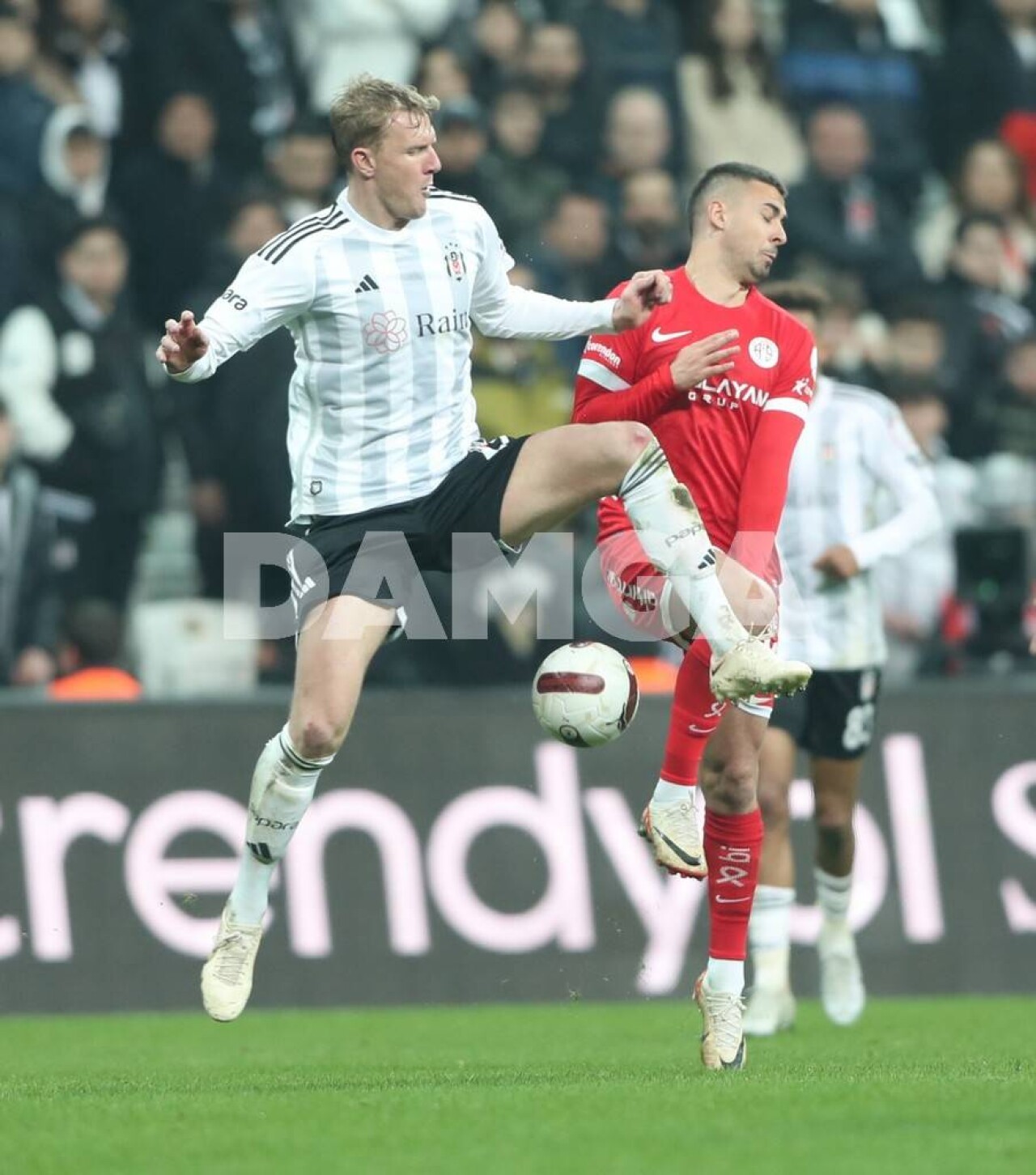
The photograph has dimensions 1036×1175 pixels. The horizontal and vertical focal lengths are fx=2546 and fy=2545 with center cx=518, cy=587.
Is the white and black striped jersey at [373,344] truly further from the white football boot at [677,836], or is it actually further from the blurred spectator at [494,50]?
the blurred spectator at [494,50]

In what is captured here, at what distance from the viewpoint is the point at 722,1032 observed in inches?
302

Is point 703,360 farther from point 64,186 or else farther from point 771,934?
point 64,186

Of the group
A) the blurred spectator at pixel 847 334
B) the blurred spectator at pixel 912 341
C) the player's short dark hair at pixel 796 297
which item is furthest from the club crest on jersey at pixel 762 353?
the blurred spectator at pixel 912 341

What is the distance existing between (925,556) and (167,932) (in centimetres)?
442

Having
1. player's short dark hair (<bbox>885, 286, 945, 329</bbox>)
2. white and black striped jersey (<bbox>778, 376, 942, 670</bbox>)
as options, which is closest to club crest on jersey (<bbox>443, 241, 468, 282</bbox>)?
white and black striped jersey (<bbox>778, 376, 942, 670</bbox>)

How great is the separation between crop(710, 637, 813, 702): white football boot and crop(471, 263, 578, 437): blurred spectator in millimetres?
5193

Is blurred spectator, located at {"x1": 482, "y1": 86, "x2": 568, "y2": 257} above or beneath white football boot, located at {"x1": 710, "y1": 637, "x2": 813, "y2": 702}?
above

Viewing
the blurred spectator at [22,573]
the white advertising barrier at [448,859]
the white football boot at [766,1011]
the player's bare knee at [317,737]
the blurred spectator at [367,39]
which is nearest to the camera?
the player's bare knee at [317,737]

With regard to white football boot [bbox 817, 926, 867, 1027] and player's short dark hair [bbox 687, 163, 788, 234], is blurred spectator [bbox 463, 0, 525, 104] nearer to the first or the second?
white football boot [bbox 817, 926, 867, 1027]

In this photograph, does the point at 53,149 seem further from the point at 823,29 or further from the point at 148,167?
the point at 823,29

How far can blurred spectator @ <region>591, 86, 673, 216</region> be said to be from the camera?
1446 cm

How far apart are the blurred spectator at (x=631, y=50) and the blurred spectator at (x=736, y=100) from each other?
0.17 m

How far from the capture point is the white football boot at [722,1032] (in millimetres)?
7660

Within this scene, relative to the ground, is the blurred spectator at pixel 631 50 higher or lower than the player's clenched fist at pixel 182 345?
higher
